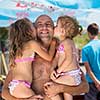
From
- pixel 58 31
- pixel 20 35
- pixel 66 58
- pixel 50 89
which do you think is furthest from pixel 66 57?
pixel 20 35

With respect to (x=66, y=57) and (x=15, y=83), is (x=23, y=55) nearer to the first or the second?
(x=15, y=83)

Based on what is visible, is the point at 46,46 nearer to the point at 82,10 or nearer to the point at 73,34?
the point at 73,34

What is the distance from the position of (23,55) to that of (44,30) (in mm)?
278

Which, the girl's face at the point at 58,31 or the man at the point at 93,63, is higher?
the girl's face at the point at 58,31

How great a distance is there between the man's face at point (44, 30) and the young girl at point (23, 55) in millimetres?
60

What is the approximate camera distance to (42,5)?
581 cm

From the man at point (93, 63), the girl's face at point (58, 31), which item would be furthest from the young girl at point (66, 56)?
the man at point (93, 63)

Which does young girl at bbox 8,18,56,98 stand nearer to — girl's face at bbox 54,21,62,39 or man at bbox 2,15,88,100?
man at bbox 2,15,88,100

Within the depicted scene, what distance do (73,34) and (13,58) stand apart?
62cm

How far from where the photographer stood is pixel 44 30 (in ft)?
10.3

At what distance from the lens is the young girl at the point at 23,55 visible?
306cm

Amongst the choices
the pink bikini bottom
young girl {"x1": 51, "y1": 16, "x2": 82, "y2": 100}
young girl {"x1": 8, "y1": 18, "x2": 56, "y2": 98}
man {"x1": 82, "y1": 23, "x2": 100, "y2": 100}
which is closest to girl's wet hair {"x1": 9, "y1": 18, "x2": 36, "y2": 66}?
young girl {"x1": 8, "y1": 18, "x2": 56, "y2": 98}

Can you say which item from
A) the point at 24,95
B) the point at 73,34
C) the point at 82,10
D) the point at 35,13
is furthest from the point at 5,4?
the point at 24,95

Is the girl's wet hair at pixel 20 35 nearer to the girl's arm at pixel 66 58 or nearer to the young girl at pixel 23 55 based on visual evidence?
the young girl at pixel 23 55
